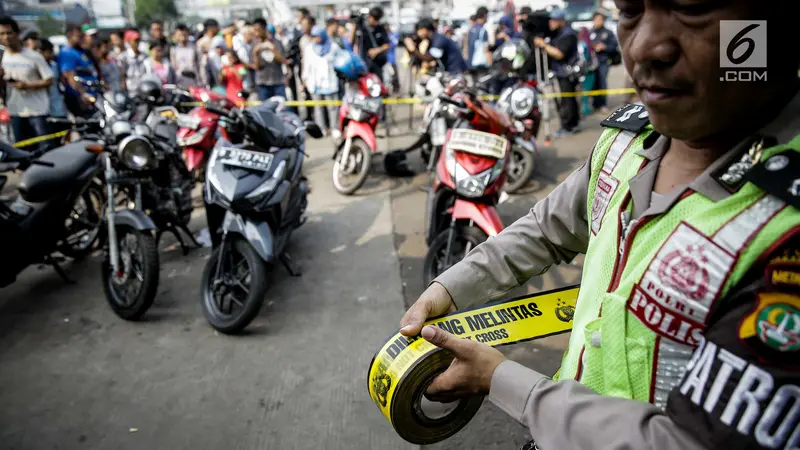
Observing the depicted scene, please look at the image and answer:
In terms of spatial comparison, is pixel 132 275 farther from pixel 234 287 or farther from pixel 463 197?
pixel 463 197

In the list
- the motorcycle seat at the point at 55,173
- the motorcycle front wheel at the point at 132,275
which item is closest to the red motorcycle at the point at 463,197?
the motorcycle front wheel at the point at 132,275

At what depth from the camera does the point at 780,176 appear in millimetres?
749

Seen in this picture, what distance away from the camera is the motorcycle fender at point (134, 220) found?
143 inches


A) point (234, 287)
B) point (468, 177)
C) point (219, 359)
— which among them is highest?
point (468, 177)

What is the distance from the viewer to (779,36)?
2.62 feet

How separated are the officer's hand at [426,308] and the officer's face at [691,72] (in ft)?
1.97

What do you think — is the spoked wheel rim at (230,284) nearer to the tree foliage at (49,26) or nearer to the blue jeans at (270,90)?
the blue jeans at (270,90)

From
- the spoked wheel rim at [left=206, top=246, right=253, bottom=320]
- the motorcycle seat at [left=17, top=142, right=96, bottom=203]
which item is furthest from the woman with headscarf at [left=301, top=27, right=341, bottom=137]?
the spoked wheel rim at [left=206, top=246, right=253, bottom=320]

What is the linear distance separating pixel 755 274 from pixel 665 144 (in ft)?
1.15

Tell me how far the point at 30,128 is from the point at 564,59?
7045mm

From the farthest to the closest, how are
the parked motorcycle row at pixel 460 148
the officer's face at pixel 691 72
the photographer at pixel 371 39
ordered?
the photographer at pixel 371 39, the parked motorcycle row at pixel 460 148, the officer's face at pixel 691 72

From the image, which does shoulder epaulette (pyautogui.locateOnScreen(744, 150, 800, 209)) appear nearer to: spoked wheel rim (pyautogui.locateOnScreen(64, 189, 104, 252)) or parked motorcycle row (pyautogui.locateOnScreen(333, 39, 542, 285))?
parked motorcycle row (pyautogui.locateOnScreen(333, 39, 542, 285))

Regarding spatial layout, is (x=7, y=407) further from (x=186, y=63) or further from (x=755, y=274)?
(x=186, y=63)

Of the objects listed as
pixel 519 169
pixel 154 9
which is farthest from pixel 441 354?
pixel 154 9
